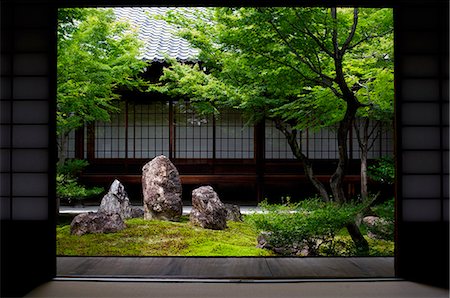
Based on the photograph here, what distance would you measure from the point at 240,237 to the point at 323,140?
4.72 meters

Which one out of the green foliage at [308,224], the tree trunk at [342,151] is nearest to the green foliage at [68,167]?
the green foliage at [308,224]

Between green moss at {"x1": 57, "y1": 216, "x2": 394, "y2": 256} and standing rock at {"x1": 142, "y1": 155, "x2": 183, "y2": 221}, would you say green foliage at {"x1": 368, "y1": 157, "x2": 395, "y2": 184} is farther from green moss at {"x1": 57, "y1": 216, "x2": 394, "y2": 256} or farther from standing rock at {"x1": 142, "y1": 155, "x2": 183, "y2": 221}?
standing rock at {"x1": 142, "y1": 155, "x2": 183, "y2": 221}

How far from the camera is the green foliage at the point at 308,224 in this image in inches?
234

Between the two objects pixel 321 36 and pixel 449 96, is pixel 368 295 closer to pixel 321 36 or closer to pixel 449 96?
pixel 449 96

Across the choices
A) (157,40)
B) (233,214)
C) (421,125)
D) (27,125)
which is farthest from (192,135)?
(421,125)

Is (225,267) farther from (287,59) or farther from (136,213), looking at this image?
(136,213)

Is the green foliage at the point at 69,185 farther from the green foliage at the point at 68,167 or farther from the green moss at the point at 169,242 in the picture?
the green moss at the point at 169,242

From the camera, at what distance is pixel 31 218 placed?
3438 millimetres

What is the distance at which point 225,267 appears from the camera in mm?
4016

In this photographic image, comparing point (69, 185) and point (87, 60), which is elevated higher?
point (87, 60)

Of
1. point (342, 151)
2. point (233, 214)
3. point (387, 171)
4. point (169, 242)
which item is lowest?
point (169, 242)

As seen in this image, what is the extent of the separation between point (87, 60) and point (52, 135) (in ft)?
15.3

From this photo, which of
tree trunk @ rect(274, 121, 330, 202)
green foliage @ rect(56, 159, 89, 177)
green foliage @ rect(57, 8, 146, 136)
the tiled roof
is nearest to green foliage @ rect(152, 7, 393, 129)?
tree trunk @ rect(274, 121, 330, 202)

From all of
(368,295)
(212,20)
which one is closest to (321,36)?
(212,20)
